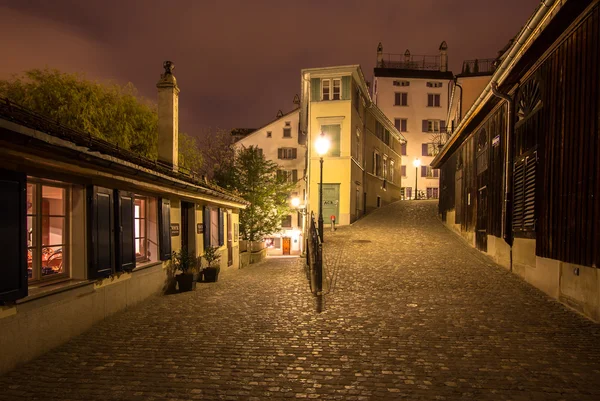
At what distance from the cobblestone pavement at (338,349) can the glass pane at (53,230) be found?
168cm

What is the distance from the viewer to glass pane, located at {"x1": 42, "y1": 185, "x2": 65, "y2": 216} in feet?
22.1

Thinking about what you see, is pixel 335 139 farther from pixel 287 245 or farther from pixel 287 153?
pixel 287 153

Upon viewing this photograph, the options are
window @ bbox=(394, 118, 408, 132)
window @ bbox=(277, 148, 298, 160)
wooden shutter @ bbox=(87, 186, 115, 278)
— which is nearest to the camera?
wooden shutter @ bbox=(87, 186, 115, 278)

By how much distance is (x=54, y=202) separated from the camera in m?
6.79

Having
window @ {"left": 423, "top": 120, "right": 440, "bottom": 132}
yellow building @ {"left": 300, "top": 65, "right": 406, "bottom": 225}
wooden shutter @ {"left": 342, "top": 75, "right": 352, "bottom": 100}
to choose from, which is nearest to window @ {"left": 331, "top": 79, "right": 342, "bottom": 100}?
yellow building @ {"left": 300, "top": 65, "right": 406, "bottom": 225}

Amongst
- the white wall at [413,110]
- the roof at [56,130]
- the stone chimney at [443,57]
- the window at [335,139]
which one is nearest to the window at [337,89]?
the window at [335,139]

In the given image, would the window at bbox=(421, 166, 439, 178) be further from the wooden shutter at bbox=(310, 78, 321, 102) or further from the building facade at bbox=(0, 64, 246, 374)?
the building facade at bbox=(0, 64, 246, 374)

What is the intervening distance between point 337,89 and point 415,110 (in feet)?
80.1

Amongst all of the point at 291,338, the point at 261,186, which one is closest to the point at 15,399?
the point at 291,338

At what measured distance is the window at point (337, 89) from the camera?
25875 millimetres

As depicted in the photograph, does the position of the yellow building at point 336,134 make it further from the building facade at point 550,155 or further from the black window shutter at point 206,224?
the building facade at point 550,155

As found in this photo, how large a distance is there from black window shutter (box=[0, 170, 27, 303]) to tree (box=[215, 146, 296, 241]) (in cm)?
2102

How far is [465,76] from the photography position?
24125 mm

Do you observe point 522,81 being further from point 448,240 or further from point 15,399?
point 15,399
